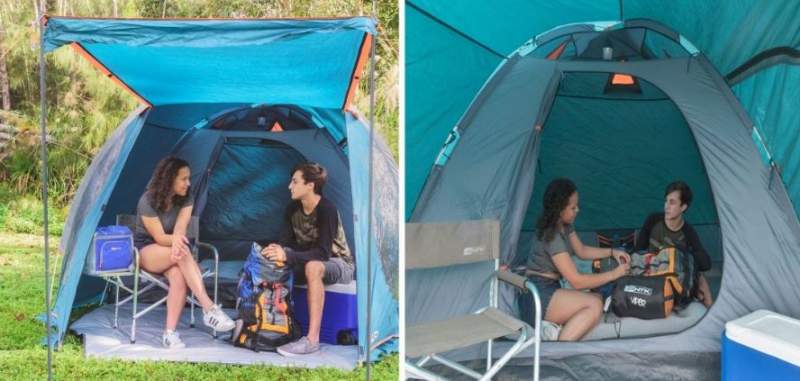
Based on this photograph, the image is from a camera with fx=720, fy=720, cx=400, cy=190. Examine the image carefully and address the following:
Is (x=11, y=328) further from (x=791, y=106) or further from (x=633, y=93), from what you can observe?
(x=791, y=106)

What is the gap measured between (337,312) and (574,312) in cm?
115

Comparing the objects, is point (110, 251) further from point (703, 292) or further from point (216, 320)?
point (703, 292)

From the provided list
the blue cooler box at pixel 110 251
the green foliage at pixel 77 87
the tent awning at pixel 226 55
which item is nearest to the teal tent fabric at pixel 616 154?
the tent awning at pixel 226 55

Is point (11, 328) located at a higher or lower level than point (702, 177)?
lower

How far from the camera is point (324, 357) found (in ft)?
9.95

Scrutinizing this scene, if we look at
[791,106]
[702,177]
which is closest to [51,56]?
[702,177]

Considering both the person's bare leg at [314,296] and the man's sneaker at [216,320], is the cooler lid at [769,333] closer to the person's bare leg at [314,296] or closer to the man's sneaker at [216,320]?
the person's bare leg at [314,296]

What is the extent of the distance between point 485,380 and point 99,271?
187 centimetres

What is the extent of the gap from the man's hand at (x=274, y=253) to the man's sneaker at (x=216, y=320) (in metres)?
0.38

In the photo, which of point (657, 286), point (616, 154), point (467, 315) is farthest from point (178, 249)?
point (616, 154)

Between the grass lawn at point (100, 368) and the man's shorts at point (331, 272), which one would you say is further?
the man's shorts at point (331, 272)

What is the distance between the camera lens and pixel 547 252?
2.72 m

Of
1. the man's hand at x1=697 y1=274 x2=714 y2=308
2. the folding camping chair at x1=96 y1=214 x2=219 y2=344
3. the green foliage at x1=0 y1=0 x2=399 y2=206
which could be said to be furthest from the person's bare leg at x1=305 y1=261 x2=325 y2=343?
the green foliage at x1=0 y1=0 x2=399 y2=206

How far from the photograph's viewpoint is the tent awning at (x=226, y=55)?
247cm
